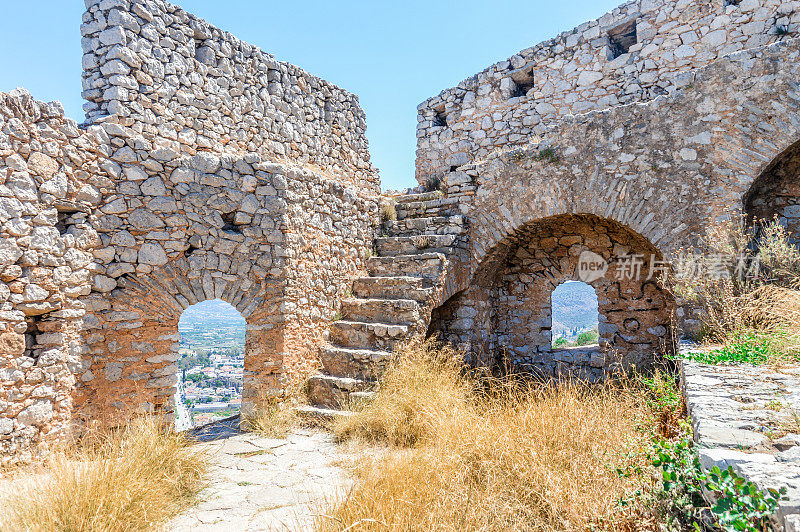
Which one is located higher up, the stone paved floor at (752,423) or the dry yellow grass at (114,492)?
the stone paved floor at (752,423)

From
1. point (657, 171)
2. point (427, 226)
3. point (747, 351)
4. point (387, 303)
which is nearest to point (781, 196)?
point (657, 171)

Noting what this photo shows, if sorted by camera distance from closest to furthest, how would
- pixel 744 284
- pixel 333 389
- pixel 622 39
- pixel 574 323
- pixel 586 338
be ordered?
pixel 744 284 → pixel 333 389 → pixel 622 39 → pixel 586 338 → pixel 574 323

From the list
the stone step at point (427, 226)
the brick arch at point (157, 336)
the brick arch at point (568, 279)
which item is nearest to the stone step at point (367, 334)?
the brick arch at point (157, 336)

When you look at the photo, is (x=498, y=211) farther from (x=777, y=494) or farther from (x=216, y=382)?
(x=216, y=382)

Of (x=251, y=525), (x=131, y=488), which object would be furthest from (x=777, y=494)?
(x=131, y=488)

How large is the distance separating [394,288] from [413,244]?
1.07 m

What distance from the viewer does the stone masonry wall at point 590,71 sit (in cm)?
789

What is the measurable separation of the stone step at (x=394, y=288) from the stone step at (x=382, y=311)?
0.82 ft

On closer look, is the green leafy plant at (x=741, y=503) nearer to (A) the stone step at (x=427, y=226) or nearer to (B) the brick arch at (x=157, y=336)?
(B) the brick arch at (x=157, y=336)

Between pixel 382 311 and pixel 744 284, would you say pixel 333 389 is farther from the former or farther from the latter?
pixel 744 284

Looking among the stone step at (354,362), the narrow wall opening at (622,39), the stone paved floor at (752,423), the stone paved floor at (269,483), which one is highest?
the narrow wall opening at (622,39)

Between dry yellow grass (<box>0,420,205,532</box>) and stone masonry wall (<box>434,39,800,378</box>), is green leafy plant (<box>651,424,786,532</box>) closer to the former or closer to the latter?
dry yellow grass (<box>0,420,205,532</box>)

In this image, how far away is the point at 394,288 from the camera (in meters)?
7.04

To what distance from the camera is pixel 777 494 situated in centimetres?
171
